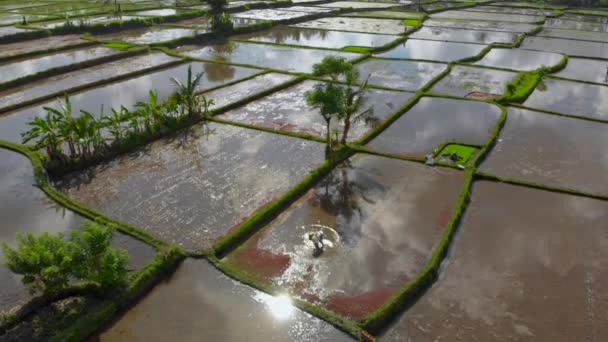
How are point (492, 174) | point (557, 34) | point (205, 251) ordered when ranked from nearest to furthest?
point (205, 251)
point (492, 174)
point (557, 34)

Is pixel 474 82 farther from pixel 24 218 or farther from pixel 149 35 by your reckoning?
pixel 149 35

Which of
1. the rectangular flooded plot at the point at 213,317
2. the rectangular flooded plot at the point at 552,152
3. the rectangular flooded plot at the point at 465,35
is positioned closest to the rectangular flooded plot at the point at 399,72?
the rectangular flooded plot at the point at 552,152

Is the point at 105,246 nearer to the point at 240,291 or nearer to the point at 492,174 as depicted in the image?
the point at 240,291

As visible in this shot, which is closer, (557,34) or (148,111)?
(148,111)

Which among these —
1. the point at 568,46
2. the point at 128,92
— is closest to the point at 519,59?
the point at 568,46

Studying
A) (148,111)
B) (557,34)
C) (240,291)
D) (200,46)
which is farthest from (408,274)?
(557,34)

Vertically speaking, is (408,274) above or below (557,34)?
below

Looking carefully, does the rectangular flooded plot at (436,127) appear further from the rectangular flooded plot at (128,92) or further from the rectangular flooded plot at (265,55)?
the rectangular flooded plot at (128,92)
